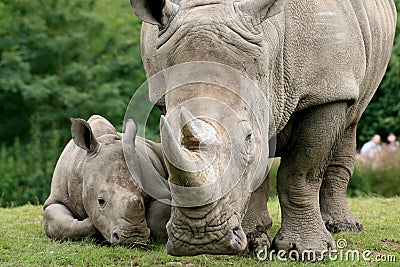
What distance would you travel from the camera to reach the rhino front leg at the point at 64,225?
23.6 ft

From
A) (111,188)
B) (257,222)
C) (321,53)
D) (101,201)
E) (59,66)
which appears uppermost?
(321,53)

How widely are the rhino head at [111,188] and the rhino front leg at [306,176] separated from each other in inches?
46.7

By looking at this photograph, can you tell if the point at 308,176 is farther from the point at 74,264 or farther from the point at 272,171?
the point at 272,171

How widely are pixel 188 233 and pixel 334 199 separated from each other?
11.2ft

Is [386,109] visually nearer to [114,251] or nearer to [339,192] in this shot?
[339,192]

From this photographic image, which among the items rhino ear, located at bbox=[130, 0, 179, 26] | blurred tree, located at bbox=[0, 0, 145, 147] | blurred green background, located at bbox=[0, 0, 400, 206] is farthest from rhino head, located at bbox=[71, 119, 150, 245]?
blurred tree, located at bbox=[0, 0, 145, 147]

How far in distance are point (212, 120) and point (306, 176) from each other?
72.8 inches

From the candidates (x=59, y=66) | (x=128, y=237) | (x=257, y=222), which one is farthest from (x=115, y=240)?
(x=59, y=66)

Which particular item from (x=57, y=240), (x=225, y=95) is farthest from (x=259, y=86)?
(x=57, y=240)

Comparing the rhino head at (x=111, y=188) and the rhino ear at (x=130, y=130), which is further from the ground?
the rhino ear at (x=130, y=130)

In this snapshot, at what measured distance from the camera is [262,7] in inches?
217

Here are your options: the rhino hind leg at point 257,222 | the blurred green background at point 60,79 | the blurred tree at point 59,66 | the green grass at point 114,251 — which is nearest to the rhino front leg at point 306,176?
the rhino hind leg at point 257,222

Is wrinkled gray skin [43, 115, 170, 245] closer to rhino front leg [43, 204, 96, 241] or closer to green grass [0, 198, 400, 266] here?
rhino front leg [43, 204, 96, 241]

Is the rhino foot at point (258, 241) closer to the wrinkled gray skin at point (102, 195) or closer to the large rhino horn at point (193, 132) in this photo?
the wrinkled gray skin at point (102, 195)
